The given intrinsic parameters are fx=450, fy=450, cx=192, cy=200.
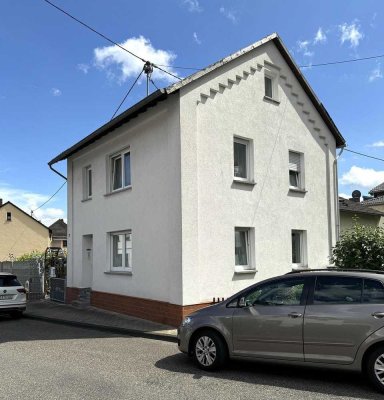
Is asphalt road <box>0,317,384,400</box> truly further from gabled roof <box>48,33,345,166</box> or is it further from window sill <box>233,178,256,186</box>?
gabled roof <box>48,33,345,166</box>

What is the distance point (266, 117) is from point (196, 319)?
8.25 metres

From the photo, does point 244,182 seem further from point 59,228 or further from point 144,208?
point 59,228

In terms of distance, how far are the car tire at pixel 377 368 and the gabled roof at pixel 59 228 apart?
54.4 meters

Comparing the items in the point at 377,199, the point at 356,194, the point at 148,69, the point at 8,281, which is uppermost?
the point at 148,69

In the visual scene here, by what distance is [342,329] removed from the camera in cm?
581

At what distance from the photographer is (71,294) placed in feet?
55.0

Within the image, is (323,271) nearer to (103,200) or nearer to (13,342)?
(13,342)

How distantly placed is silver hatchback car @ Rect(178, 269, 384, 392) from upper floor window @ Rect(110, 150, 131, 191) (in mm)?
7481

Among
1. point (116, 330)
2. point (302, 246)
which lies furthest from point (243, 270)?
point (116, 330)

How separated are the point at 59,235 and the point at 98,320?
4714 cm

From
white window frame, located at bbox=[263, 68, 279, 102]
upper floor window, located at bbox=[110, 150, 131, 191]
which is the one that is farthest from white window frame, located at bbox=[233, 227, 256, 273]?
white window frame, located at bbox=[263, 68, 279, 102]

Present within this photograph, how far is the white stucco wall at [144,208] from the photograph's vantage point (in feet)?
37.1

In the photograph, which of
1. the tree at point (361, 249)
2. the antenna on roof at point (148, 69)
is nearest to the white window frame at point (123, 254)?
the antenna on roof at point (148, 69)

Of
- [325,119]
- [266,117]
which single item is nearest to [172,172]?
[266,117]
